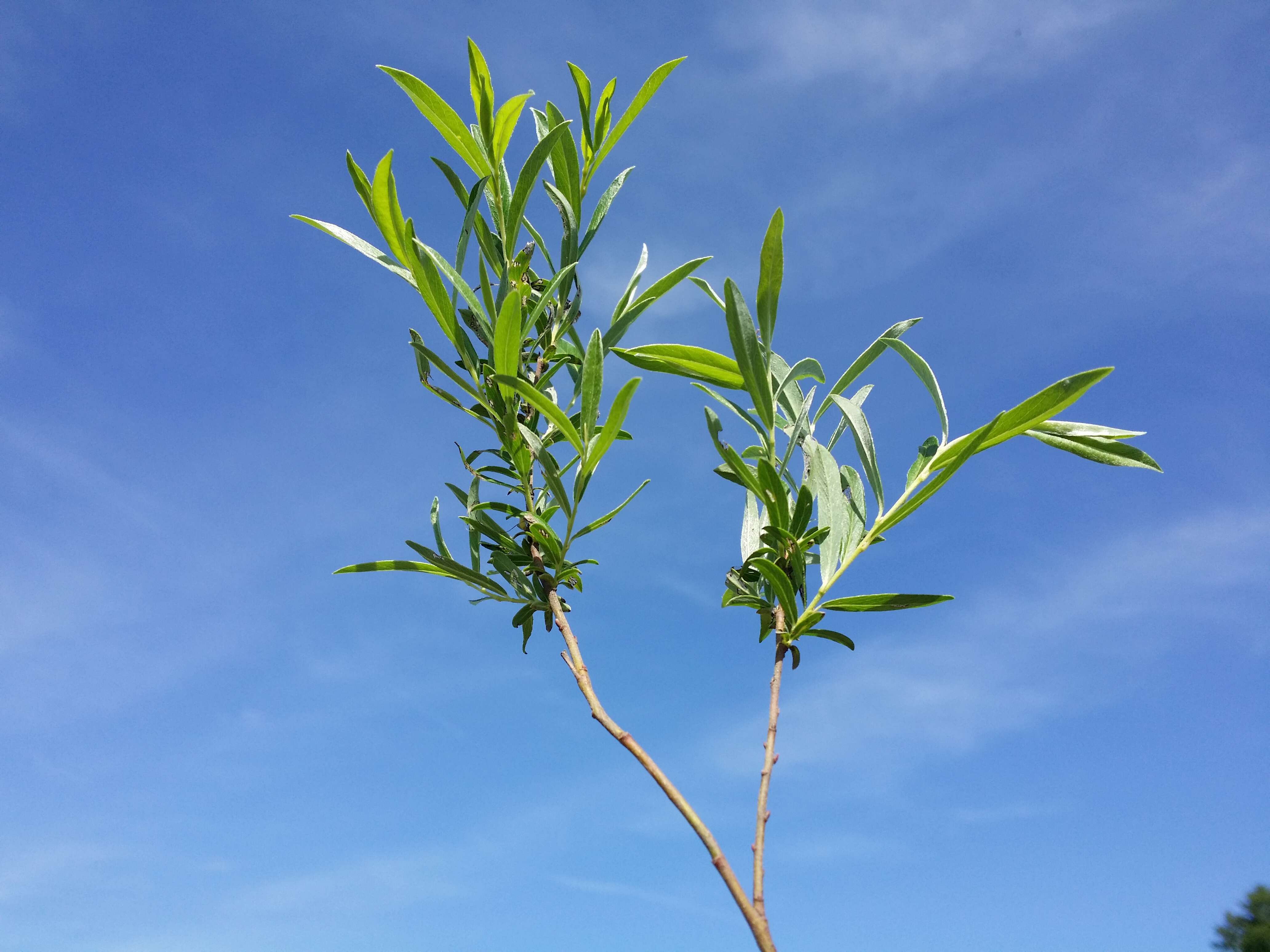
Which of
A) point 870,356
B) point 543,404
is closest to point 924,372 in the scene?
point 870,356

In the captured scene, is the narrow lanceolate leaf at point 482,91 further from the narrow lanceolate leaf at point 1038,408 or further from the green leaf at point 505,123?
the narrow lanceolate leaf at point 1038,408

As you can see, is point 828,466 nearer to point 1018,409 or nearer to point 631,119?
point 1018,409

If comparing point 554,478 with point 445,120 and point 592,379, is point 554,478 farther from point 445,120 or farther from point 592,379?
point 445,120

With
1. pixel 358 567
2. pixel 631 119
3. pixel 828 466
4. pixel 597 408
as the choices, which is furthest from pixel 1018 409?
pixel 358 567

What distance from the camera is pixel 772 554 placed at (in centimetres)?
140

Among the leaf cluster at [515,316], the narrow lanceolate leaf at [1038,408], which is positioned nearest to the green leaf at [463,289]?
the leaf cluster at [515,316]

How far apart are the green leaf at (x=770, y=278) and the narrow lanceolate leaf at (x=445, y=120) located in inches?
21.7

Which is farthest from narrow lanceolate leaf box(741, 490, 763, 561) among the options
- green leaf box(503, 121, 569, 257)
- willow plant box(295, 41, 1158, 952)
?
green leaf box(503, 121, 569, 257)

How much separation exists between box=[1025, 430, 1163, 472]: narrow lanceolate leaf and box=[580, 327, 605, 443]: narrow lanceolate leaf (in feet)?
2.32

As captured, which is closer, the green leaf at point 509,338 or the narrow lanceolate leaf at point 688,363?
the green leaf at point 509,338

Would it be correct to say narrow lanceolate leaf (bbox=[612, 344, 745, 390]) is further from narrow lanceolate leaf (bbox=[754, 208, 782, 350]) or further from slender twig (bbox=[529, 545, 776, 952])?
slender twig (bbox=[529, 545, 776, 952])

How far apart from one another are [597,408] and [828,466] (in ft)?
1.37

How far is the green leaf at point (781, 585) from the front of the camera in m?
1.31

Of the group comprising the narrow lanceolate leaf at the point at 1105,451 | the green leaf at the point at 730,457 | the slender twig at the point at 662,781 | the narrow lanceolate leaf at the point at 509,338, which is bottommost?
the slender twig at the point at 662,781
